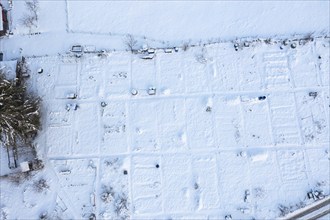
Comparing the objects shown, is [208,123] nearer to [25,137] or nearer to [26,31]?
[25,137]

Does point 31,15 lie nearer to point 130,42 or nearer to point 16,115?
point 130,42

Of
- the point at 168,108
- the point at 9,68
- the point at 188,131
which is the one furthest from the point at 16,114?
the point at 188,131

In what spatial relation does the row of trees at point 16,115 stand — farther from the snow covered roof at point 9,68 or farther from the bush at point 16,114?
the snow covered roof at point 9,68

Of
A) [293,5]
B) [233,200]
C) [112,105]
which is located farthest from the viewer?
[293,5]

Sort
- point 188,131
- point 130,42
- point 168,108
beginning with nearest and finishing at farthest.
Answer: point 188,131 < point 168,108 < point 130,42

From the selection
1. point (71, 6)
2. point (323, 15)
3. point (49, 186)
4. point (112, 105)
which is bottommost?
point (49, 186)

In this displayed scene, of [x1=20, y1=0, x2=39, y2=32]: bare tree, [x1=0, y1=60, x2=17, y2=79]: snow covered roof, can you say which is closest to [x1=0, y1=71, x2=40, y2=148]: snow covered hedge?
[x1=0, y1=60, x2=17, y2=79]: snow covered roof

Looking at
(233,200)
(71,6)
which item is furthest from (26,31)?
(233,200)
